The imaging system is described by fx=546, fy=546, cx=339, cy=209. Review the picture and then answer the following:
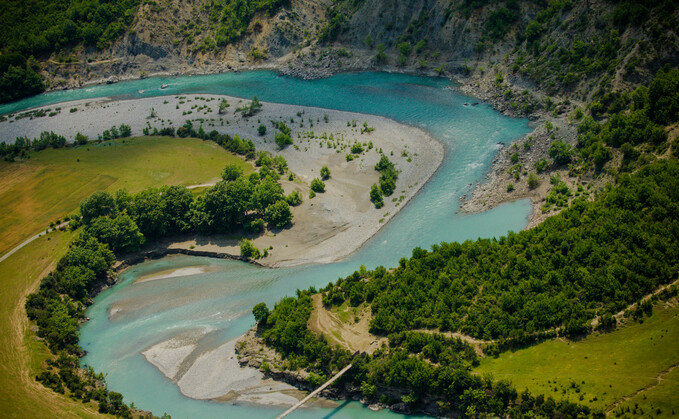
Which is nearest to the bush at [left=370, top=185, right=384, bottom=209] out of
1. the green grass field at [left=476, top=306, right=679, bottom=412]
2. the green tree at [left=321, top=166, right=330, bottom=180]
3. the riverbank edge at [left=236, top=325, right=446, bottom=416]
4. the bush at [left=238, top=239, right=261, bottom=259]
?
the green tree at [left=321, top=166, right=330, bottom=180]

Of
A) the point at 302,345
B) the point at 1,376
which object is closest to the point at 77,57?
the point at 1,376

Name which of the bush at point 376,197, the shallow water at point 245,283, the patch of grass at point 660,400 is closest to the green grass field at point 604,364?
the patch of grass at point 660,400

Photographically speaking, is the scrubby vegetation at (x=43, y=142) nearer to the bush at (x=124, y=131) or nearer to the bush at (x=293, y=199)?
the bush at (x=124, y=131)

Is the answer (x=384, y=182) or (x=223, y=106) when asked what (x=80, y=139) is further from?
(x=384, y=182)

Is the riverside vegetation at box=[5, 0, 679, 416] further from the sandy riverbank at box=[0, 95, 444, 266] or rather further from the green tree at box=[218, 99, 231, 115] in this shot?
the green tree at box=[218, 99, 231, 115]

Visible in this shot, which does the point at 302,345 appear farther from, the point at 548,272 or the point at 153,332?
the point at 548,272

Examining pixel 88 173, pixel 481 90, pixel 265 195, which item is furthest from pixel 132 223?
pixel 481 90
